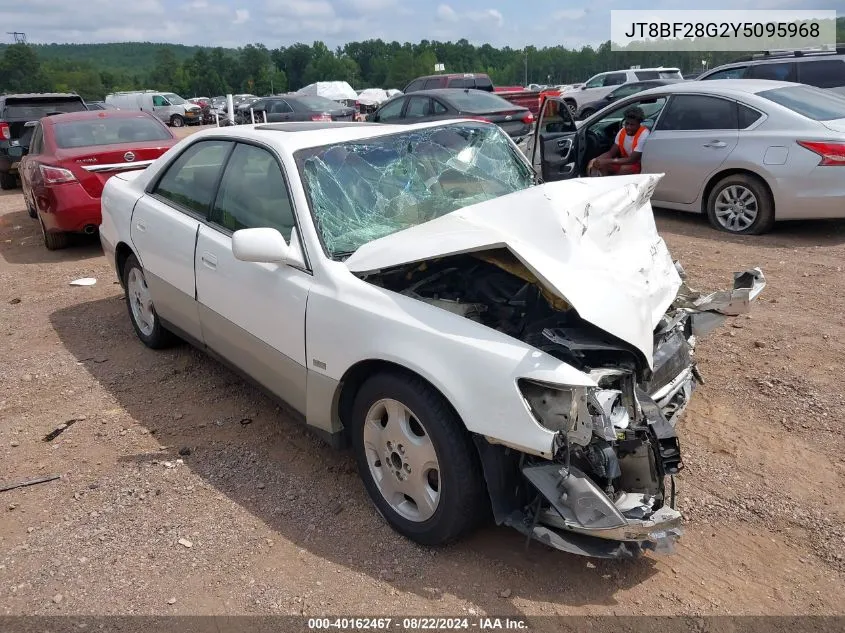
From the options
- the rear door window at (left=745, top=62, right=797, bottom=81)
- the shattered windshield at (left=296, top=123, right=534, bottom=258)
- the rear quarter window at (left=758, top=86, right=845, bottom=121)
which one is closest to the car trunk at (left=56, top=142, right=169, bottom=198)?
the shattered windshield at (left=296, top=123, right=534, bottom=258)

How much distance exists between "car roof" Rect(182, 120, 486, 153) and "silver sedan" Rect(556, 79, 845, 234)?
323 cm

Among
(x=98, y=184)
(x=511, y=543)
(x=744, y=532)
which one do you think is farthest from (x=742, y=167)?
(x=98, y=184)

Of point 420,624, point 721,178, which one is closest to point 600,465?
point 420,624

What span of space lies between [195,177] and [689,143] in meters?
5.86

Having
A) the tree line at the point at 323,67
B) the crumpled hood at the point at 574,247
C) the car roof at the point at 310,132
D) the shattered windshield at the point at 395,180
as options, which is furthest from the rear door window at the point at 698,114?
the tree line at the point at 323,67

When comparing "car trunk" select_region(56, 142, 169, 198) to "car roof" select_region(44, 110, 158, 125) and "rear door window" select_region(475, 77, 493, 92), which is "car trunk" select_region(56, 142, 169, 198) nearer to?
"car roof" select_region(44, 110, 158, 125)

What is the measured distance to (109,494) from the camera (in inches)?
137

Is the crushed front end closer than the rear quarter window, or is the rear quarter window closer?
the crushed front end

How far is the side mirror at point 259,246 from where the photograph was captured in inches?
124

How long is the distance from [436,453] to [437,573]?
1.71ft

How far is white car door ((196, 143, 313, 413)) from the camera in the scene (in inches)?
130

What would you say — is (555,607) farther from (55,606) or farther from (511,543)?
(55,606)

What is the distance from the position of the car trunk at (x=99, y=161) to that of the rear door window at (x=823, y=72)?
1017cm

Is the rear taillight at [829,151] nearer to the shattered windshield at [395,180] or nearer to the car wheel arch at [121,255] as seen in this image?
the shattered windshield at [395,180]
